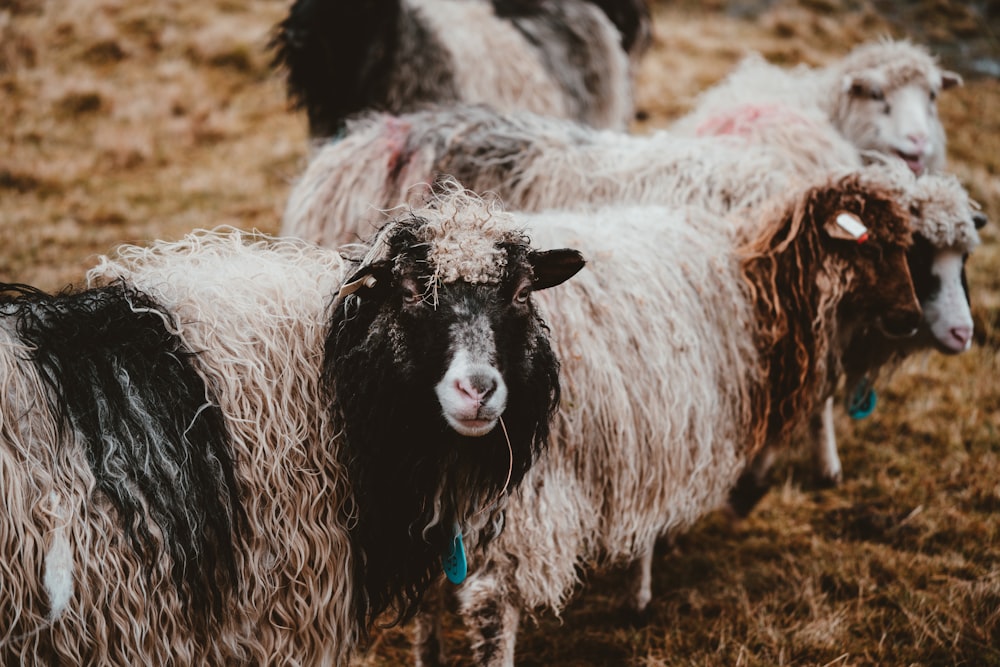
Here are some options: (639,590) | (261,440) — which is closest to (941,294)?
(639,590)

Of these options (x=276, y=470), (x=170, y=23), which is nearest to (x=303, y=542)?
Result: (x=276, y=470)

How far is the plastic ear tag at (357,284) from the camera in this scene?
2.20m

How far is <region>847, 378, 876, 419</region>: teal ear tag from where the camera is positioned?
389 centimetres

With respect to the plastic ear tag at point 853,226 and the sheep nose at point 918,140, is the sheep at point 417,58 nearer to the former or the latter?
the sheep nose at point 918,140

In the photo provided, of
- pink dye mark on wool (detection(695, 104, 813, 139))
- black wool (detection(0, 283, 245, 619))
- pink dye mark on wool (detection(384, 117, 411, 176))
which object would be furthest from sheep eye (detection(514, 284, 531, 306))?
pink dye mark on wool (detection(695, 104, 813, 139))

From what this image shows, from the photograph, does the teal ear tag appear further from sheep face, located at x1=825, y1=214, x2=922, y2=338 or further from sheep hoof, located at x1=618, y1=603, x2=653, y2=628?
sheep hoof, located at x1=618, y1=603, x2=653, y2=628

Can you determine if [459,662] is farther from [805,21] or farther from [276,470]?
[805,21]

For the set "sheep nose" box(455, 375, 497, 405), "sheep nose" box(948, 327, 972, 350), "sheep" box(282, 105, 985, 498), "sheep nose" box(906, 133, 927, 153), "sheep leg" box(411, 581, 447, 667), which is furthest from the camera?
"sheep nose" box(906, 133, 927, 153)

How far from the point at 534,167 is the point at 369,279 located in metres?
2.15

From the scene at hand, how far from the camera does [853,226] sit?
3275 mm

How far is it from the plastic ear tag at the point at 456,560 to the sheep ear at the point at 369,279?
780mm

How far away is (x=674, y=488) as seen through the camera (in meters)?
3.19

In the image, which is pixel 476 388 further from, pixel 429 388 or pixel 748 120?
pixel 748 120

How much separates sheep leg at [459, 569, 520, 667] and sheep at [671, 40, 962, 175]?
10.8 ft
